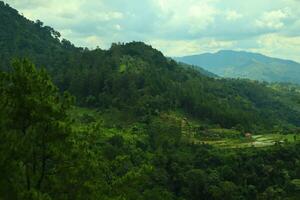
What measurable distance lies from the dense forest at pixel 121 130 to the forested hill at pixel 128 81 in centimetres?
30

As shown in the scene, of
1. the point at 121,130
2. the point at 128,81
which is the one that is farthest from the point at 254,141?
the point at 128,81

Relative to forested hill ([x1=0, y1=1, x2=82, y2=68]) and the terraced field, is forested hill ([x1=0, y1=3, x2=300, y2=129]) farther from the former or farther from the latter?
the terraced field

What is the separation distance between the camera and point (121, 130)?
3750 inches

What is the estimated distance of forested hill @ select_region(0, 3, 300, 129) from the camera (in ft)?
359

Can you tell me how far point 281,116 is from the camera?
583 feet

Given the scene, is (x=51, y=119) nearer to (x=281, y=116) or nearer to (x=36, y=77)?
(x=36, y=77)

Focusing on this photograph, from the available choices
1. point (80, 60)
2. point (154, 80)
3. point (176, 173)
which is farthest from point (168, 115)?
point (80, 60)

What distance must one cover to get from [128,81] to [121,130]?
808 inches

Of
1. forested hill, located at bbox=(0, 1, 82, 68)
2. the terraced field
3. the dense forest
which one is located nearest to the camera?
the dense forest

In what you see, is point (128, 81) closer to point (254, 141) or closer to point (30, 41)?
point (254, 141)

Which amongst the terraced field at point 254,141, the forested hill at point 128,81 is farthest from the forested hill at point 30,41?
the terraced field at point 254,141

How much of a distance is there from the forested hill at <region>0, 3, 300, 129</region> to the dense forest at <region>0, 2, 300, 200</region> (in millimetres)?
299

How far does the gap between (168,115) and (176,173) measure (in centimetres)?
2661

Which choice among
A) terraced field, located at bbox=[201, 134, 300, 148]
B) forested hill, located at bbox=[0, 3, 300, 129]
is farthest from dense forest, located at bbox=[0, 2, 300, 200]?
terraced field, located at bbox=[201, 134, 300, 148]
